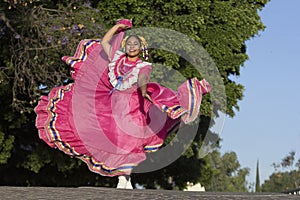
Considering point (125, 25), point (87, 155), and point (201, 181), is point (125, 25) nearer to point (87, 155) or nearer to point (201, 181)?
point (87, 155)

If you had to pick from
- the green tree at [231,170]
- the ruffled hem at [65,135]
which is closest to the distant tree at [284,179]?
the green tree at [231,170]

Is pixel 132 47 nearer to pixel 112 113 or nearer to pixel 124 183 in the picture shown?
pixel 112 113

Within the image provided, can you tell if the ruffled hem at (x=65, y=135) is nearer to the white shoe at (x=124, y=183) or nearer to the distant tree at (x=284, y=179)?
the white shoe at (x=124, y=183)

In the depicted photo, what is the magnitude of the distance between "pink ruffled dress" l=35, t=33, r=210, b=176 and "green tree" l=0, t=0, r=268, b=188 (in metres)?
2.83

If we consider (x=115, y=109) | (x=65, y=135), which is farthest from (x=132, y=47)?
(x=65, y=135)

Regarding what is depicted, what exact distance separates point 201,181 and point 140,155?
Result: 39.9 ft

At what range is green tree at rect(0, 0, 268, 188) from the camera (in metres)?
13.4

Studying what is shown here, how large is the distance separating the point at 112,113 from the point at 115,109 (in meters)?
0.11

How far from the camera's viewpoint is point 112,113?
31.5ft

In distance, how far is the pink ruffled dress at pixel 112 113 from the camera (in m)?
9.28

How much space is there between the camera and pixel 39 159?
16.8 metres

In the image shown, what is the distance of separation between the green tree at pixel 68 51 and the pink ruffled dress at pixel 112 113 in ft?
9.27

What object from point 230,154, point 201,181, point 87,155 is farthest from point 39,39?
point 230,154

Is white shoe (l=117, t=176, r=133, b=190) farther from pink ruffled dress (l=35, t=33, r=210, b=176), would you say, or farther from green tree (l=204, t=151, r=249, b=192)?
green tree (l=204, t=151, r=249, b=192)
